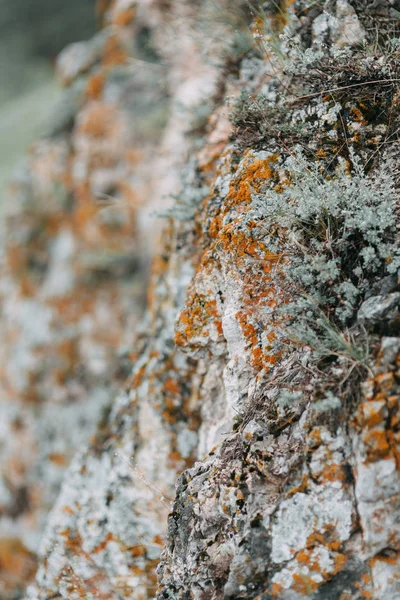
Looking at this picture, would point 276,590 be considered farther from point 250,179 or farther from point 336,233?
point 250,179

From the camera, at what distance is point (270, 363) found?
2.43m

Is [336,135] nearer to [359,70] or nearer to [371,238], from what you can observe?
[359,70]

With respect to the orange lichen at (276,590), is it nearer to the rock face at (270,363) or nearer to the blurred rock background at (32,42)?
the rock face at (270,363)

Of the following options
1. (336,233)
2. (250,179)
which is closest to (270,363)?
(336,233)

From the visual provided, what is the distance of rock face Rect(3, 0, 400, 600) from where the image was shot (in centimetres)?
193

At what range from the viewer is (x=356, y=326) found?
214cm

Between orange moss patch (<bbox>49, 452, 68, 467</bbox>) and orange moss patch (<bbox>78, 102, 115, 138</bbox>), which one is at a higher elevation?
orange moss patch (<bbox>78, 102, 115, 138</bbox>)

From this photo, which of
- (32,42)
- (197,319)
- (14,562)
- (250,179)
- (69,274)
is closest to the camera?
(250,179)

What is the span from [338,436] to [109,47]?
758 cm

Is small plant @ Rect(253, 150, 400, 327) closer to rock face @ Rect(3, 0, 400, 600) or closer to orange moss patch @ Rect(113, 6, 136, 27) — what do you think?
rock face @ Rect(3, 0, 400, 600)

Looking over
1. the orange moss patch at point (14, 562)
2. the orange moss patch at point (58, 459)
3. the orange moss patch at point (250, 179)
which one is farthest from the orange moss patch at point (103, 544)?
the orange moss patch at point (14, 562)

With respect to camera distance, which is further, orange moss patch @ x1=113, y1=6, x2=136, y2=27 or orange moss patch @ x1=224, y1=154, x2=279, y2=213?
orange moss patch @ x1=113, y1=6, x2=136, y2=27

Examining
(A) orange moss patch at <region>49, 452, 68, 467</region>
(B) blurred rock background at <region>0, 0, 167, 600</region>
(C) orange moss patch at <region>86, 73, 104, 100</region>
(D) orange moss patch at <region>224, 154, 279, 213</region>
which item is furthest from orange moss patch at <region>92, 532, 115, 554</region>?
(C) orange moss patch at <region>86, 73, 104, 100</region>

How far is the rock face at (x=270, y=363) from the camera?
1932 mm
